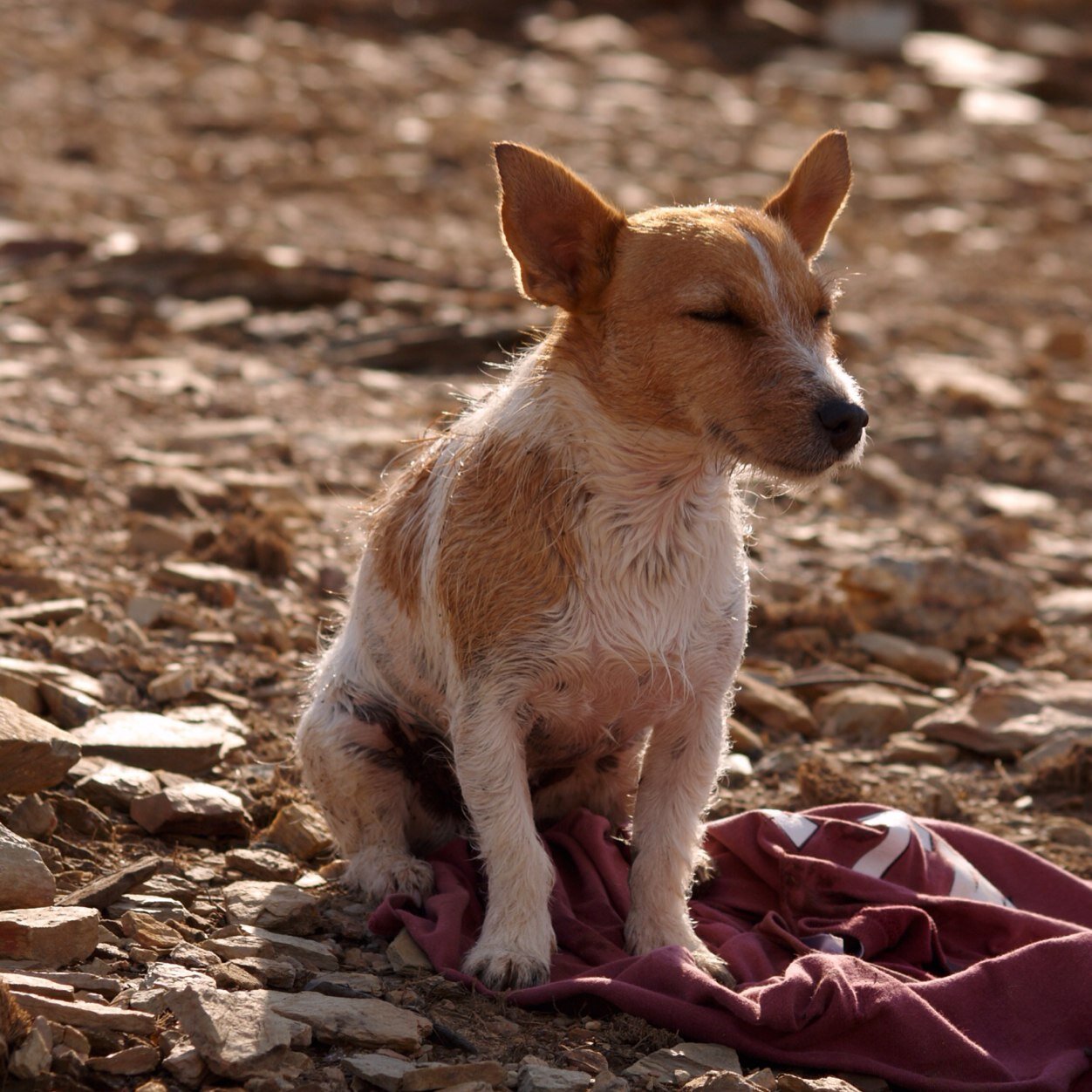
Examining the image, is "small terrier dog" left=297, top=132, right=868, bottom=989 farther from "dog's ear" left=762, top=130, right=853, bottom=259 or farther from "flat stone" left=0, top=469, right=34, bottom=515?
"flat stone" left=0, top=469, right=34, bottom=515

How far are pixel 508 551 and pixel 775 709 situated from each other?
8.14ft

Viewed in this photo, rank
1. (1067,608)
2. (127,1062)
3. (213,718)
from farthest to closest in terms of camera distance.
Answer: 1. (1067,608)
2. (213,718)
3. (127,1062)

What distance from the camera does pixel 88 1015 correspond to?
3.62 m

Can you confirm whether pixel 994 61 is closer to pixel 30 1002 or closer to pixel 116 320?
pixel 116 320

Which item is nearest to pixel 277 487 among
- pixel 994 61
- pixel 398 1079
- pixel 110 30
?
pixel 398 1079

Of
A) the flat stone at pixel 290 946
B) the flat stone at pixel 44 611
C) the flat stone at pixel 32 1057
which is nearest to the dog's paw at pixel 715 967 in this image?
the flat stone at pixel 290 946

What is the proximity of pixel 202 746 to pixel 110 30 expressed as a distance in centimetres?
1766

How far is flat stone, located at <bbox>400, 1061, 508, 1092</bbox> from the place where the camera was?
3703 mm

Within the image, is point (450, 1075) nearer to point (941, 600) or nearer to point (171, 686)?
point (171, 686)

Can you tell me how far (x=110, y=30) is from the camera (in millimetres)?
20719

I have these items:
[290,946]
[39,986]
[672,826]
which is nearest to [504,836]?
[672,826]

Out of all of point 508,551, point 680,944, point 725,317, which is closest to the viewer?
point 725,317

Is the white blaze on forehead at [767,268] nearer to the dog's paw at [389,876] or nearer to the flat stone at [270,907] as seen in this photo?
the dog's paw at [389,876]

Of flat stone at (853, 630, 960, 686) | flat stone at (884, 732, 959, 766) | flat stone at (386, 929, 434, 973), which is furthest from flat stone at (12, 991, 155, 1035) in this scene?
flat stone at (853, 630, 960, 686)
